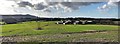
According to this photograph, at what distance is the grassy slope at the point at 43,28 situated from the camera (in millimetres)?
8602

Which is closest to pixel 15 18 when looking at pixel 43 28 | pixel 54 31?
pixel 43 28

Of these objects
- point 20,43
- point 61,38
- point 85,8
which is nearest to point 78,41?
point 61,38

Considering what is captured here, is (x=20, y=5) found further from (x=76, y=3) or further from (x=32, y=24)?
(x=76, y=3)

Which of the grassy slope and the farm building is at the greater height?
the farm building

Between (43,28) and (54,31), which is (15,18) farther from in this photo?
(54,31)

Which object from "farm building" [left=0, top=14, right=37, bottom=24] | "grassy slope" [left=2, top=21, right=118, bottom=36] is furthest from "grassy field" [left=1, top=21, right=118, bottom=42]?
"farm building" [left=0, top=14, right=37, bottom=24]

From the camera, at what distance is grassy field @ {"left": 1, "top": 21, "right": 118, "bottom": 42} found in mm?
8656

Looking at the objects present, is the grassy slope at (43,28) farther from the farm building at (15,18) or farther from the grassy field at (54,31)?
the farm building at (15,18)

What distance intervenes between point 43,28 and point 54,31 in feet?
1.21

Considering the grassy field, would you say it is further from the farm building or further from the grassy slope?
the farm building

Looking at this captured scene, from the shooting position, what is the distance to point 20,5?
28.6 ft

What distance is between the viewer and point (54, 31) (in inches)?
349

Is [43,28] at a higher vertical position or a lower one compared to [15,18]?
lower

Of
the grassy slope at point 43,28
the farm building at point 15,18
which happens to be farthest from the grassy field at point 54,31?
the farm building at point 15,18
